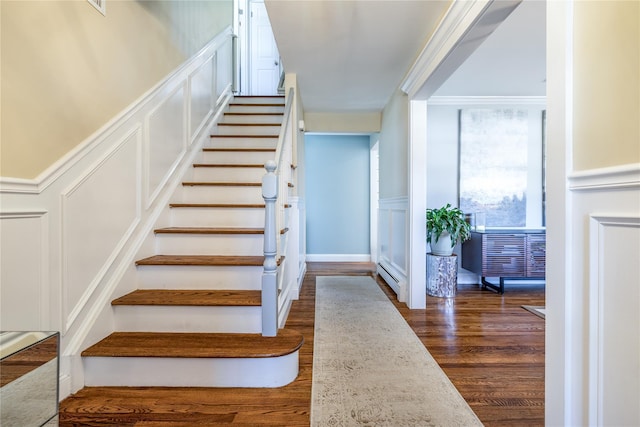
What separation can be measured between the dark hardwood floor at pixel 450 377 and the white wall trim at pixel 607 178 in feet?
3.50

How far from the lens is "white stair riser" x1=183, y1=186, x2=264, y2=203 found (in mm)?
2682

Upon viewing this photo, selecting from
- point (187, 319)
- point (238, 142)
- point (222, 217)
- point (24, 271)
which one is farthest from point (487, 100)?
point (24, 271)

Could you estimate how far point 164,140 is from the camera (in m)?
2.37

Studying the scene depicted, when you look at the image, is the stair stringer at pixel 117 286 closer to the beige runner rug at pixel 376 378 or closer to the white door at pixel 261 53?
the beige runner rug at pixel 376 378

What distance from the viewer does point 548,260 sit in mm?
1150

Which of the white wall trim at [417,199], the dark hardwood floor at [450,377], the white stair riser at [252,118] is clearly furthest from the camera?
the white stair riser at [252,118]

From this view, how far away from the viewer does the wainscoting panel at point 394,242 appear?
320 cm

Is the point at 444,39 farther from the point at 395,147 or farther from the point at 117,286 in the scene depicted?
the point at 117,286

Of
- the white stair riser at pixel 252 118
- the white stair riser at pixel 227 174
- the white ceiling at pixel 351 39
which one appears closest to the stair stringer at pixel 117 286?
the white stair riser at pixel 227 174

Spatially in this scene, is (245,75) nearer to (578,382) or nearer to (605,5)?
(605,5)

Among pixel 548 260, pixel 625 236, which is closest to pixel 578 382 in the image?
pixel 548 260

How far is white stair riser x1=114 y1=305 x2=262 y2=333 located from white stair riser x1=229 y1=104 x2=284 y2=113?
2.75 metres

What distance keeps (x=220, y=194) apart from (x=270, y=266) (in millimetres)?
1193

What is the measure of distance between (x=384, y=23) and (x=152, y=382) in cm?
265
